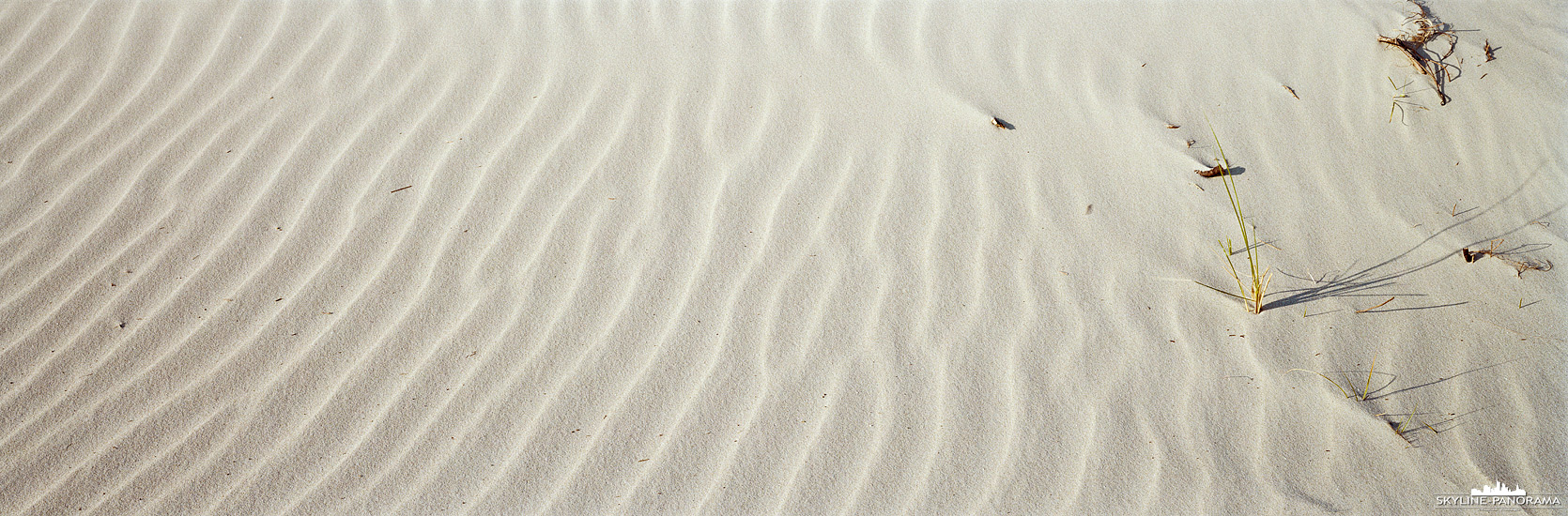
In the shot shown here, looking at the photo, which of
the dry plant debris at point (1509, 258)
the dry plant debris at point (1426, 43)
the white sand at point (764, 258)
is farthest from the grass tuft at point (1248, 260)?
the dry plant debris at point (1426, 43)

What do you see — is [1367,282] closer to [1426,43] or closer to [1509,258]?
[1509,258]

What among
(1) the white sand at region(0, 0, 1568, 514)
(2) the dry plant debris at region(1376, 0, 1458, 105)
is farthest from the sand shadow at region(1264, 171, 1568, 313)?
(2) the dry plant debris at region(1376, 0, 1458, 105)

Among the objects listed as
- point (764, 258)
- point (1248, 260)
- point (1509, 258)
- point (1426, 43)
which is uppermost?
point (764, 258)

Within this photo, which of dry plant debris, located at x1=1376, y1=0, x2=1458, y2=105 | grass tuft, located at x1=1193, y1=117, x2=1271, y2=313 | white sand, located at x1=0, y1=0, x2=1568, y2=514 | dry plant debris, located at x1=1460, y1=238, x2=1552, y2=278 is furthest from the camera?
dry plant debris, located at x1=1376, y1=0, x2=1458, y2=105

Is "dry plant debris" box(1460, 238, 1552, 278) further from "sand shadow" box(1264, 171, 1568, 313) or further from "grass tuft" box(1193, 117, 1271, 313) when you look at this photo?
"grass tuft" box(1193, 117, 1271, 313)

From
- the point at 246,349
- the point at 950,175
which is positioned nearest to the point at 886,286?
the point at 950,175

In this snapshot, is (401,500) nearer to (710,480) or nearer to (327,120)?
(710,480)

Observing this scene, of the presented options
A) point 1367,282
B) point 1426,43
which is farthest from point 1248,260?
point 1426,43
